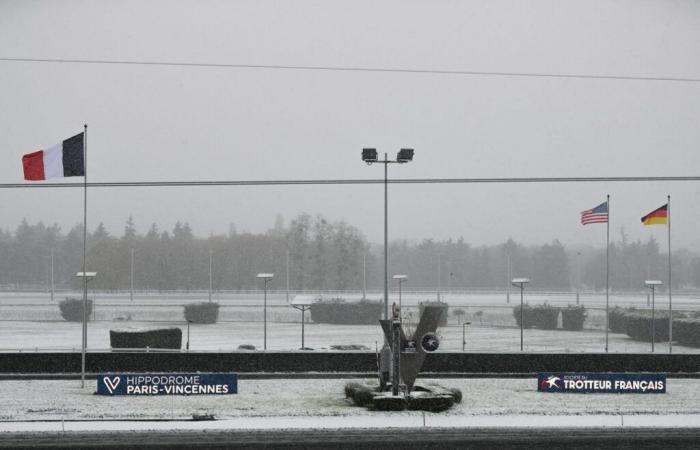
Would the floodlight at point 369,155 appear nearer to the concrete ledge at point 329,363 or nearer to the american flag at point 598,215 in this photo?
the concrete ledge at point 329,363

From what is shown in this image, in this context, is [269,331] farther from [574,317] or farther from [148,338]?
[574,317]

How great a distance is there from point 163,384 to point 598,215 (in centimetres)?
1858

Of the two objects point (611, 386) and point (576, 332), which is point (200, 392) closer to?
point (611, 386)

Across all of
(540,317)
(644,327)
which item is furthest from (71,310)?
(644,327)

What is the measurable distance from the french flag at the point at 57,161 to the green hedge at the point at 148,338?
9.93m

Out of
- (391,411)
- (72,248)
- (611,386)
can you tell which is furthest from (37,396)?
(72,248)

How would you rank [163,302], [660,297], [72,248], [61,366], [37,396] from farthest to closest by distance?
[660,297] < [163,302] < [72,248] < [61,366] < [37,396]

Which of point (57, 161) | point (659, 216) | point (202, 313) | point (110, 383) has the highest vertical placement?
point (57, 161)

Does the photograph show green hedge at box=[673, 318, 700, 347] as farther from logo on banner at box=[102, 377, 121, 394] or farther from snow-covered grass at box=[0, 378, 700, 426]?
logo on banner at box=[102, 377, 121, 394]

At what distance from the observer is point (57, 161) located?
19.9 m

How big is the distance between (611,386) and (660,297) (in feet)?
212

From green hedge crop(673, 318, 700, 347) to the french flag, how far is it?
1264 inches

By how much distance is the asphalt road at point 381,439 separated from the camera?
11.8m

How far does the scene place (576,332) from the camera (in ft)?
153
